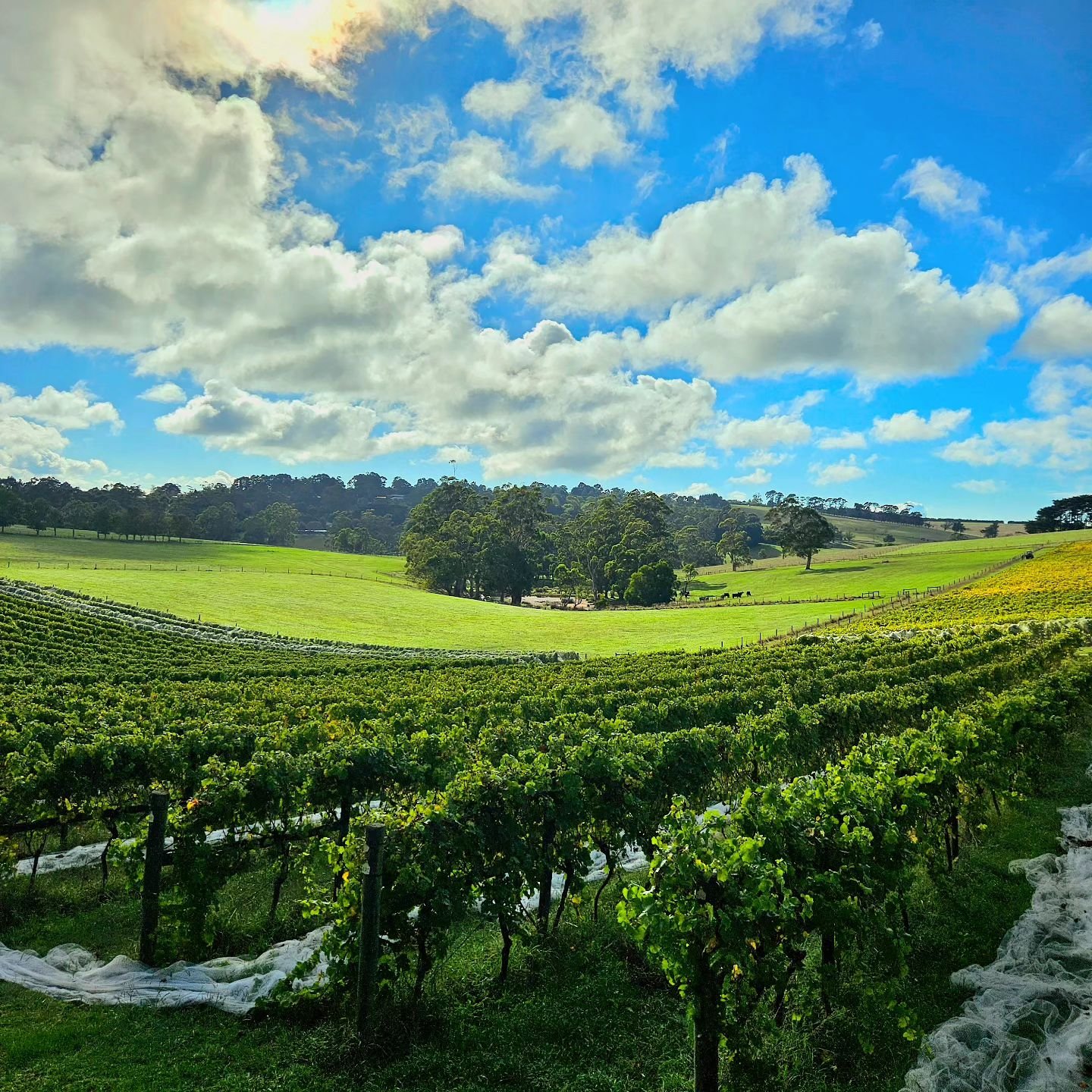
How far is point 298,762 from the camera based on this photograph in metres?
9.12

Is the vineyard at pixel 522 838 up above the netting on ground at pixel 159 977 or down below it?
above

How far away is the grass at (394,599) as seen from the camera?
55625 mm

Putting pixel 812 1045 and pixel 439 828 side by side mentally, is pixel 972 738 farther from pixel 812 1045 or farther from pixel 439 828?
pixel 439 828

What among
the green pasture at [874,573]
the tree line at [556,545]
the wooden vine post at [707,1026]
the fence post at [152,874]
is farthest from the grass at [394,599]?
the wooden vine post at [707,1026]

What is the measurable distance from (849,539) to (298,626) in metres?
147

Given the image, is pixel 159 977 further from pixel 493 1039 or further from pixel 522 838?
pixel 522 838

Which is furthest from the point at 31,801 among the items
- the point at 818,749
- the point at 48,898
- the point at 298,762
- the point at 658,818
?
the point at 818,749

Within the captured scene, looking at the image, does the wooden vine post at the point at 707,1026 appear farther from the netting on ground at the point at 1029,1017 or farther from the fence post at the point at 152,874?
the fence post at the point at 152,874

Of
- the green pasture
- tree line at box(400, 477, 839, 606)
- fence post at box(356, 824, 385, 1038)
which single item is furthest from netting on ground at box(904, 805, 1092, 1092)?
tree line at box(400, 477, 839, 606)

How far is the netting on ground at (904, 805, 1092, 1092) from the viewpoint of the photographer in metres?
5.15

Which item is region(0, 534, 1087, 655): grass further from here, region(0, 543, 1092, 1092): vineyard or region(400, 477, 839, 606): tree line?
region(0, 543, 1092, 1092): vineyard

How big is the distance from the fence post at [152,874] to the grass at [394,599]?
143ft

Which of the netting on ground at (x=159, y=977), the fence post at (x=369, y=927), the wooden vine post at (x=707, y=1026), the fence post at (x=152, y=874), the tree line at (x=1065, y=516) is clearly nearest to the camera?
the wooden vine post at (x=707, y=1026)

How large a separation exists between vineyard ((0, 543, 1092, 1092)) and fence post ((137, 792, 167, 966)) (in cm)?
2
